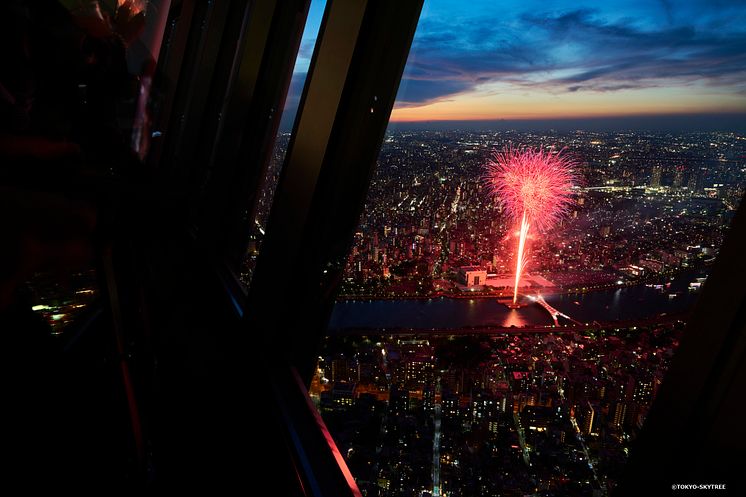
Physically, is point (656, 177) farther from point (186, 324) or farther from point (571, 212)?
point (186, 324)

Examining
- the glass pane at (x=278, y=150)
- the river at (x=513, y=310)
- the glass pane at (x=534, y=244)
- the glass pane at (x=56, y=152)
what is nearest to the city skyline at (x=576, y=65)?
the glass pane at (x=534, y=244)

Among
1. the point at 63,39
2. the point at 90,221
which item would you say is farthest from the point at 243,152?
the point at 90,221

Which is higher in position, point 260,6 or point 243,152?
point 260,6

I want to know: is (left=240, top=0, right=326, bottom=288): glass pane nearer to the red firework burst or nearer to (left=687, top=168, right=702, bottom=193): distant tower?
the red firework burst

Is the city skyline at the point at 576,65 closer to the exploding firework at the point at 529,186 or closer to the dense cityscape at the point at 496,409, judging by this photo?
the exploding firework at the point at 529,186

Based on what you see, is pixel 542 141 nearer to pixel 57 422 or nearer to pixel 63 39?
pixel 57 422

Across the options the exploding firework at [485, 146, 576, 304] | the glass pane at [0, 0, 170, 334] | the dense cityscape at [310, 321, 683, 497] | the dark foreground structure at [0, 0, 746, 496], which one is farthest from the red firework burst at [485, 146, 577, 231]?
the glass pane at [0, 0, 170, 334]

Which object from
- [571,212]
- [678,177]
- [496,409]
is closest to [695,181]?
[678,177]
